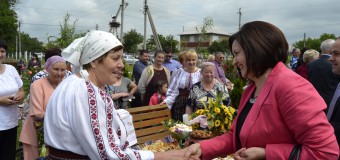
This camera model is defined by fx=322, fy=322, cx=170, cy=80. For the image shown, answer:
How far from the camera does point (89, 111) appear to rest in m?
1.64

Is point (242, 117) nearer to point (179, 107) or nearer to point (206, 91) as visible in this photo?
point (206, 91)

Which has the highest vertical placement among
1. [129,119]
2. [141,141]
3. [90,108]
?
[90,108]

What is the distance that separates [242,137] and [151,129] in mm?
2491

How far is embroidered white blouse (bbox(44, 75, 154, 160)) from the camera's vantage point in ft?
5.36

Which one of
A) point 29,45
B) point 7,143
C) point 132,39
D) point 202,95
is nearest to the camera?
point 7,143

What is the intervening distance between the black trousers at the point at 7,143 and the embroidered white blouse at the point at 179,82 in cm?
219

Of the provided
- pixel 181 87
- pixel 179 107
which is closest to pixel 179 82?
pixel 181 87

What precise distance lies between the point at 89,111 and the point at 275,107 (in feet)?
3.03

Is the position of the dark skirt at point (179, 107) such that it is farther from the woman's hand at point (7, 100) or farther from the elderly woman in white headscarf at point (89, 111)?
the elderly woman in white headscarf at point (89, 111)

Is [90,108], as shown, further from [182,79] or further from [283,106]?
[182,79]

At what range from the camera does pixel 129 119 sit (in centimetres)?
251

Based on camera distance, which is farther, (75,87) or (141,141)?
(141,141)

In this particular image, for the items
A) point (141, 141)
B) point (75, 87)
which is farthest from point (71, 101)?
point (141, 141)

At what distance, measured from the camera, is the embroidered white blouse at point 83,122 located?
1.63 metres
